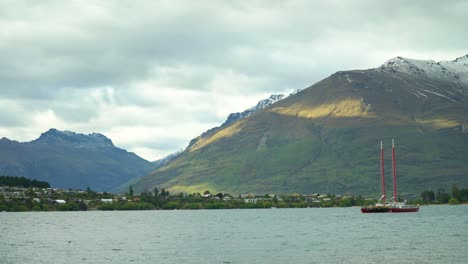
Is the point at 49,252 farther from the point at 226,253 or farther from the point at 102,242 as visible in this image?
the point at 226,253

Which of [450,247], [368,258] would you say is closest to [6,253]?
[368,258]

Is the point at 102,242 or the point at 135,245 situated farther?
the point at 102,242

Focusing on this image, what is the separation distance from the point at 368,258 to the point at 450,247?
23.8 metres

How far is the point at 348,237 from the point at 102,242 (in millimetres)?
55021

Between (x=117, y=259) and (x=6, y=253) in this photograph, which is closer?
(x=117, y=259)

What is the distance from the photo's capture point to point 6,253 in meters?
124

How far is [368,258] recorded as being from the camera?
102125 mm

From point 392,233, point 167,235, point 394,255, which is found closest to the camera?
point 394,255

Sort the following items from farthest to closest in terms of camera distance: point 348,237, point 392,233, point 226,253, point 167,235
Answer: point 167,235, point 392,233, point 348,237, point 226,253

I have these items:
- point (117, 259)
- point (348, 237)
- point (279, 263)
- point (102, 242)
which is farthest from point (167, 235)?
point (279, 263)

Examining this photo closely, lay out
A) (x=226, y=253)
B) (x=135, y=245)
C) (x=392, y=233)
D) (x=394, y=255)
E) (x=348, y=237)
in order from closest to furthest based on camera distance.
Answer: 1. (x=394, y=255)
2. (x=226, y=253)
3. (x=135, y=245)
4. (x=348, y=237)
5. (x=392, y=233)

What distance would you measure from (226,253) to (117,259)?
19.3 metres

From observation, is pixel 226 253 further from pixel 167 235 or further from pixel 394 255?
pixel 167 235

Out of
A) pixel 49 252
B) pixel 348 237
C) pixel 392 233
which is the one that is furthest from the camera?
pixel 392 233
